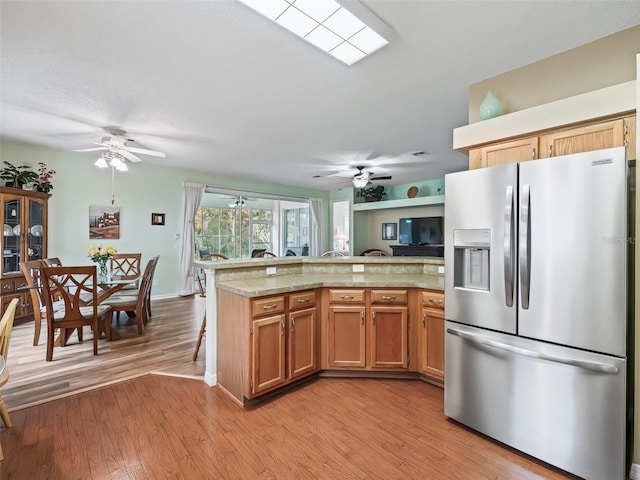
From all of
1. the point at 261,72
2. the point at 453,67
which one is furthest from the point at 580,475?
the point at 261,72

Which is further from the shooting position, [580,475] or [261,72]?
[261,72]

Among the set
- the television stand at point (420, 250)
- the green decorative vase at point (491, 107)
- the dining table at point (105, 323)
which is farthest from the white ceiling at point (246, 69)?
the television stand at point (420, 250)

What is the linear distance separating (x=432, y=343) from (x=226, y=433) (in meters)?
1.78

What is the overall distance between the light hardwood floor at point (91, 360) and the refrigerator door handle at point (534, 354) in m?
2.39

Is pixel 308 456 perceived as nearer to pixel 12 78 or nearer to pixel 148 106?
pixel 148 106

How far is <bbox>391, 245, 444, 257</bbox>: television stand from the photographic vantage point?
7645 mm

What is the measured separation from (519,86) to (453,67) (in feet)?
1.86

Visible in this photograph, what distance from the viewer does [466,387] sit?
2082mm

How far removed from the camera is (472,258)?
2.10m

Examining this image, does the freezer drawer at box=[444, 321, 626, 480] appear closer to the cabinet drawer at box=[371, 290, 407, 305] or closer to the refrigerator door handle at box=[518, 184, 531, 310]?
the refrigerator door handle at box=[518, 184, 531, 310]

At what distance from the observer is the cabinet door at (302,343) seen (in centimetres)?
255

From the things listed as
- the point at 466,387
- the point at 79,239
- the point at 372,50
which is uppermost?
the point at 372,50

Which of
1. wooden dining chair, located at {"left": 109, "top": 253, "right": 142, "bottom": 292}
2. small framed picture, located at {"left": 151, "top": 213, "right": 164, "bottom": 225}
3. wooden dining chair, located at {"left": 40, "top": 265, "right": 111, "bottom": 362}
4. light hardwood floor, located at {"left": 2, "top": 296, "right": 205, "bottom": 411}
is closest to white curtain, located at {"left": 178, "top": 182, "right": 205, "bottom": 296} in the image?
small framed picture, located at {"left": 151, "top": 213, "right": 164, "bottom": 225}

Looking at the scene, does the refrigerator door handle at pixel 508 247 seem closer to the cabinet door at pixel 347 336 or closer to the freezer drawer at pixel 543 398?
the freezer drawer at pixel 543 398
